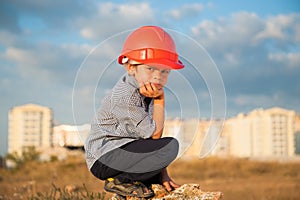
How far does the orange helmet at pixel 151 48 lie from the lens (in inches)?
127

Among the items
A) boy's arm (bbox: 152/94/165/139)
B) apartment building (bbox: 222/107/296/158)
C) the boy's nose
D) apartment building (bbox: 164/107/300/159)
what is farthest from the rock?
apartment building (bbox: 222/107/296/158)

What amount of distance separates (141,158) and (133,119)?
12.0 inches

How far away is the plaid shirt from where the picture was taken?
333cm

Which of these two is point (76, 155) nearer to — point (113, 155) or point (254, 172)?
point (254, 172)

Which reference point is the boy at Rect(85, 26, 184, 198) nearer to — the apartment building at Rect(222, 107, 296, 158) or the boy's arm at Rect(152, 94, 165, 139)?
the boy's arm at Rect(152, 94, 165, 139)

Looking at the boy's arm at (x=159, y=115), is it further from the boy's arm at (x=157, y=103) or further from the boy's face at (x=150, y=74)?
the boy's face at (x=150, y=74)

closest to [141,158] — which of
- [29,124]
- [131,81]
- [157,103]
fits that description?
[157,103]

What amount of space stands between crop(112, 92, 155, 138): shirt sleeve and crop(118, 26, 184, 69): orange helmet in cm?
30

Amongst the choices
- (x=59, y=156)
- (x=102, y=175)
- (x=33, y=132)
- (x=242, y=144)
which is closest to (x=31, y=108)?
(x=33, y=132)

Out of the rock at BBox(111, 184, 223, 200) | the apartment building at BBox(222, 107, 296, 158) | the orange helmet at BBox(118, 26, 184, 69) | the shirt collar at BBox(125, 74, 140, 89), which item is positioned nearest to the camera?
the orange helmet at BBox(118, 26, 184, 69)

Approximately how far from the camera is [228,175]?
20609mm

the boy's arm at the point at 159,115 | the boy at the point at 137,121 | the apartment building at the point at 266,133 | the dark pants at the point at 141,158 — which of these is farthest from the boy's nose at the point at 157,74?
the apartment building at the point at 266,133

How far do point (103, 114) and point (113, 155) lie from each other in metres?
0.30

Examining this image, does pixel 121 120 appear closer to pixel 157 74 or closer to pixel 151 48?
pixel 157 74
